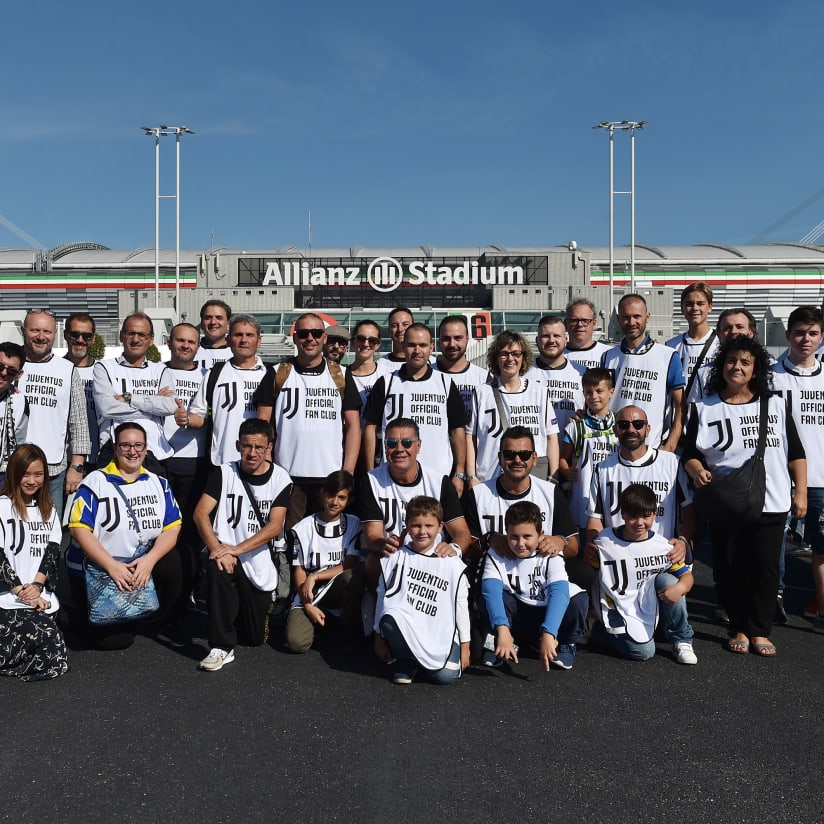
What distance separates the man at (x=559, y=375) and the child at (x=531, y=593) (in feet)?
4.40

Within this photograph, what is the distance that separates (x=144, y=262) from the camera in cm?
5250

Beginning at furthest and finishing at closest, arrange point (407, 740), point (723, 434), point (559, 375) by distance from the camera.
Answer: point (559, 375) → point (723, 434) → point (407, 740)

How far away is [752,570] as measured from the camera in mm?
4926

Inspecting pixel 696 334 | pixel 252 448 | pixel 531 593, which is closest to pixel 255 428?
pixel 252 448

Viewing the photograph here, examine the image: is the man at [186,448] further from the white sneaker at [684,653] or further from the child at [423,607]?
the white sneaker at [684,653]

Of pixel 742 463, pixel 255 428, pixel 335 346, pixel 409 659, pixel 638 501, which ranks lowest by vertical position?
pixel 409 659

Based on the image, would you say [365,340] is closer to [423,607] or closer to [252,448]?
[252,448]

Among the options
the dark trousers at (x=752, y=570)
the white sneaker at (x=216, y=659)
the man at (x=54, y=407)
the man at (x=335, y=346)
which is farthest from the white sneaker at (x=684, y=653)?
the man at (x=54, y=407)

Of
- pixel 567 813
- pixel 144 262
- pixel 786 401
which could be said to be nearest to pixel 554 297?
pixel 144 262

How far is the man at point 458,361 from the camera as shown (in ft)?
18.6

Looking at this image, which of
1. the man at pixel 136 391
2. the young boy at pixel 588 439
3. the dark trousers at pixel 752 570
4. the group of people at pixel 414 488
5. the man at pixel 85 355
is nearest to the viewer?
the group of people at pixel 414 488

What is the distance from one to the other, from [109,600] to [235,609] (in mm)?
763

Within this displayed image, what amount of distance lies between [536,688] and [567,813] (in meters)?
1.31

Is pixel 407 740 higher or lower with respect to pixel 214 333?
lower
